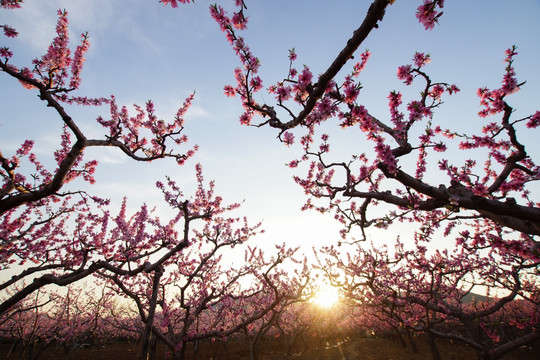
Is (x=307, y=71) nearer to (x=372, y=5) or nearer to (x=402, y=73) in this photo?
(x=372, y=5)

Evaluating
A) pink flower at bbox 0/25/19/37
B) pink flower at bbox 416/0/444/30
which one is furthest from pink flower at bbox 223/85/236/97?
pink flower at bbox 0/25/19/37

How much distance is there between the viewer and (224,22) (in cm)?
421

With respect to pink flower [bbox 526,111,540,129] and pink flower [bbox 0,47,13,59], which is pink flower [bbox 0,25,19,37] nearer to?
pink flower [bbox 0,47,13,59]

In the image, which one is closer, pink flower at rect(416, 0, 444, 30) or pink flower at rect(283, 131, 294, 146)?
pink flower at rect(416, 0, 444, 30)

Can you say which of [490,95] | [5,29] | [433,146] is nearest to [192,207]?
[5,29]

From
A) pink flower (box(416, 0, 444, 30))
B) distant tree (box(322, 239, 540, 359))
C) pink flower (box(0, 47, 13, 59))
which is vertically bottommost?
distant tree (box(322, 239, 540, 359))

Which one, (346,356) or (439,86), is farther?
(346,356)

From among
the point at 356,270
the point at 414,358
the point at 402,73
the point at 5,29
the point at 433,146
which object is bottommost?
the point at 414,358

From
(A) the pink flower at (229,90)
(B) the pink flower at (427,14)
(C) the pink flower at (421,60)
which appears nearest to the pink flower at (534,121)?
(C) the pink flower at (421,60)

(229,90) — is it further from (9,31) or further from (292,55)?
(9,31)

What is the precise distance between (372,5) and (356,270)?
623 inches

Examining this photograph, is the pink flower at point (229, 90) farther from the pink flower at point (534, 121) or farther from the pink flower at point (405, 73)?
the pink flower at point (534, 121)

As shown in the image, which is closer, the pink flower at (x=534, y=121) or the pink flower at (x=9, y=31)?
the pink flower at (x=9, y=31)

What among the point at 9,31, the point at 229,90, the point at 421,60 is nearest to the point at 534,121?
the point at 421,60
